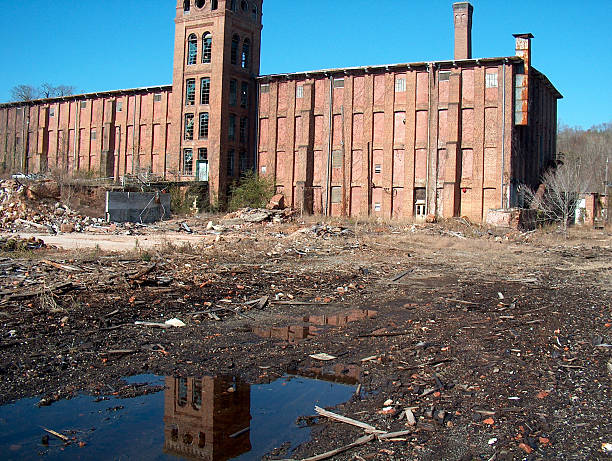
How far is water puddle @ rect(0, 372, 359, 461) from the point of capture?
440cm

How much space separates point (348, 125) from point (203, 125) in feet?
35.1

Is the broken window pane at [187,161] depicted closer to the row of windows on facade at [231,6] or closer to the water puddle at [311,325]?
the row of windows on facade at [231,6]

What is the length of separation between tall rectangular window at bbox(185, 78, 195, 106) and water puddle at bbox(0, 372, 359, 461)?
127ft

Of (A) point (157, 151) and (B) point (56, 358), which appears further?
(A) point (157, 151)

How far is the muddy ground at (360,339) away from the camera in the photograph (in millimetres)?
4832

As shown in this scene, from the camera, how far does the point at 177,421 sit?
5.00 meters

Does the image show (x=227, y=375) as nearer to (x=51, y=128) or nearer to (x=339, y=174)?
(x=339, y=174)

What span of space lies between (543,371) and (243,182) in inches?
1440

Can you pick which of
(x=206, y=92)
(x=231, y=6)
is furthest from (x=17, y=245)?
(x=231, y=6)

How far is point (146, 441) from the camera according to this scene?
4555mm

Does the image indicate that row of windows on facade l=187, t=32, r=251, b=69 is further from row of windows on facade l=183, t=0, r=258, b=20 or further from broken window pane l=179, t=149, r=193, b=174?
broken window pane l=179, t=149, r=193, b=174

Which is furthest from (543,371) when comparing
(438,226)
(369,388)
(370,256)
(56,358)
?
(438,226)

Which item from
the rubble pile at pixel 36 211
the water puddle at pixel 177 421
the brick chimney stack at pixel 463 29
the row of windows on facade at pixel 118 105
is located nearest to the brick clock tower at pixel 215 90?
the row of windows on facade at pixel 118 105

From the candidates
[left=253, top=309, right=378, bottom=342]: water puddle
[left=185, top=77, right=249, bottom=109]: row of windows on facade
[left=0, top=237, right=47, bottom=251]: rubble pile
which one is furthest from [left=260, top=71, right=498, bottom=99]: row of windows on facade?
[left=253, top=309, right=378, bottom=342]: water puddle
